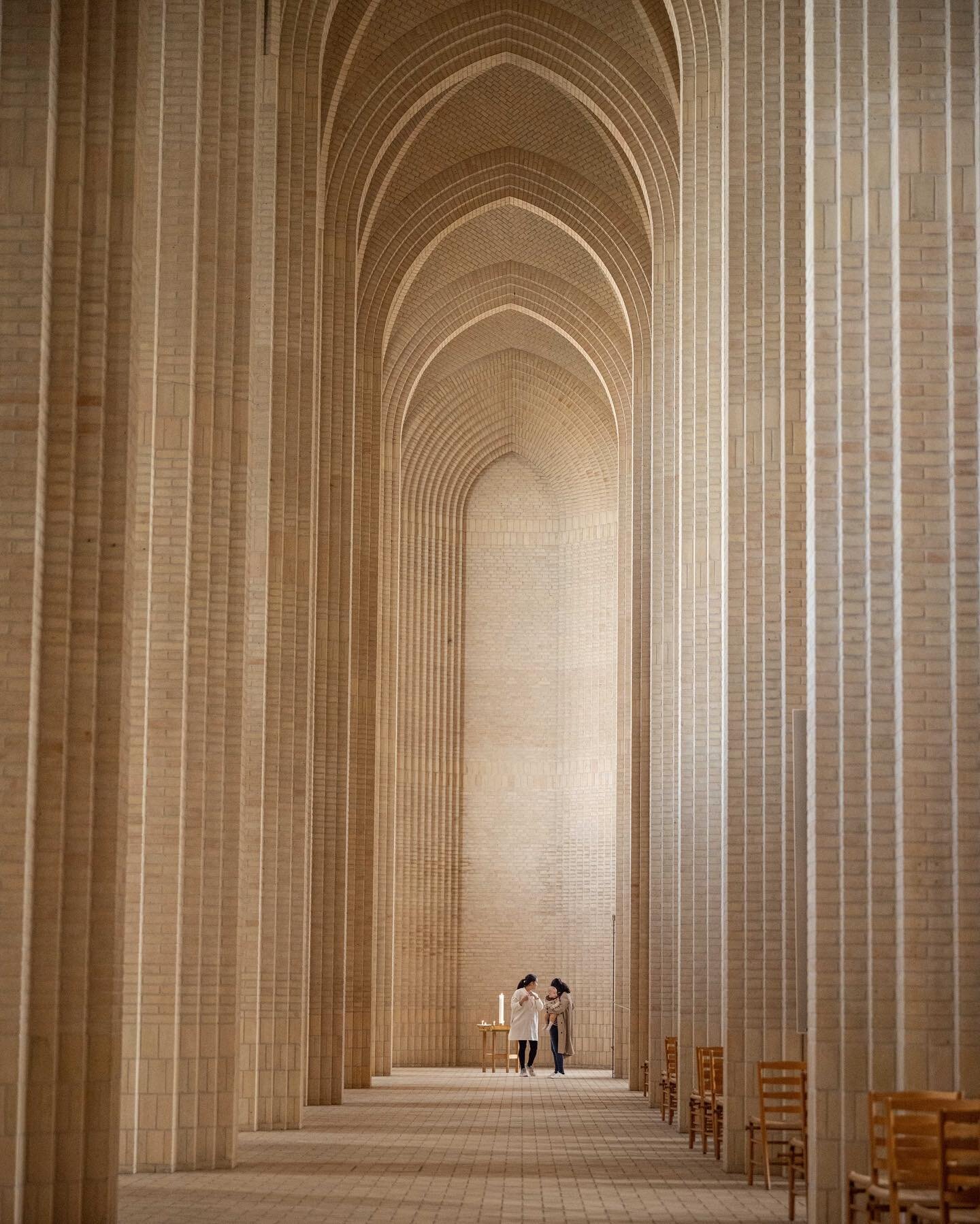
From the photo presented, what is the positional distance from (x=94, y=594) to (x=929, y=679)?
4402mm

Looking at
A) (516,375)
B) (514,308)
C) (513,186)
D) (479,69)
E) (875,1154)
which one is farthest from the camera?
(516,375)

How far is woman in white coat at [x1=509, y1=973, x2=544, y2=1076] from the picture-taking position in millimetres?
28391

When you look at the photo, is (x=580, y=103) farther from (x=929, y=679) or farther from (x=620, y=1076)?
(x=929, y=679)

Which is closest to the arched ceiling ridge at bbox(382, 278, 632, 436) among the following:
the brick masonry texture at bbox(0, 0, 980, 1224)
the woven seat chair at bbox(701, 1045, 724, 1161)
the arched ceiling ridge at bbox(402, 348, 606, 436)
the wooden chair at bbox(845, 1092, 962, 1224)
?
the brick masonry texture at bbox(0, 0, 980, 1224)

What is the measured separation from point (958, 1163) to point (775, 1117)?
19.0ft

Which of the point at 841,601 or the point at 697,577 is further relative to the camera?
the point at 697,577

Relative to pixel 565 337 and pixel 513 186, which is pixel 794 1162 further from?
pixel 565 337

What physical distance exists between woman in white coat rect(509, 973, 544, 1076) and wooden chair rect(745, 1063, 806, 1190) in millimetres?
13715

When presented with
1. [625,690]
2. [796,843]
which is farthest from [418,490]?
[796,843]

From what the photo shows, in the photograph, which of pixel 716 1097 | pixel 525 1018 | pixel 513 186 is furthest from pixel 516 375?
pixel 716 1097

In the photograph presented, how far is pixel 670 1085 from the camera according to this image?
777 inches

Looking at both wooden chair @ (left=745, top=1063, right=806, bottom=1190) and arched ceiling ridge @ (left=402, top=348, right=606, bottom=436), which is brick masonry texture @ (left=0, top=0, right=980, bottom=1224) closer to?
wooden chair @ (left=745, top=1063, right=806, bottom=1190)

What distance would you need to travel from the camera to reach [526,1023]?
2886 cm

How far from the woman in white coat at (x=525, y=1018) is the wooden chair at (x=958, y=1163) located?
19.6 meters
